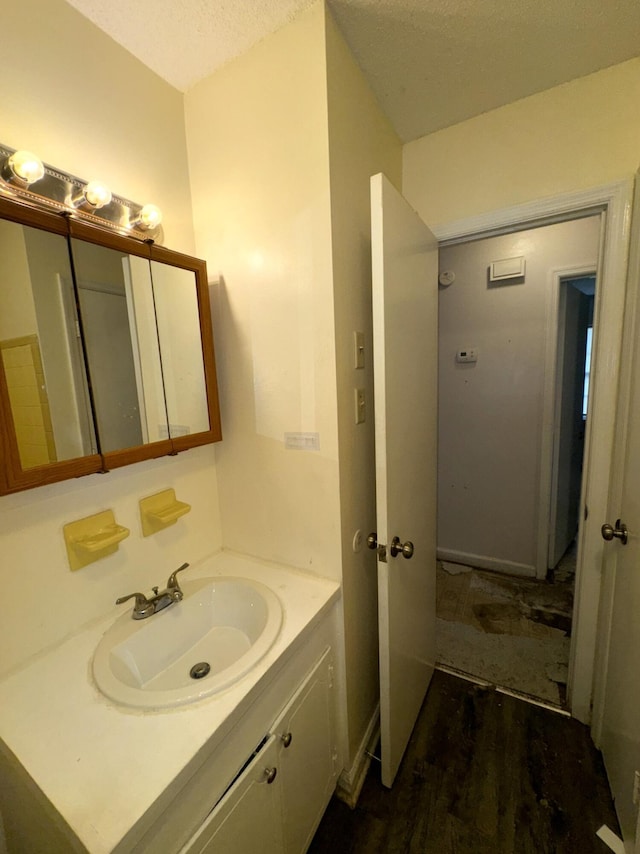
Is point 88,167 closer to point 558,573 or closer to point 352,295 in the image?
point 352,295

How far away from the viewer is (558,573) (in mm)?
2445

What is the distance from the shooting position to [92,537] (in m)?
0.94

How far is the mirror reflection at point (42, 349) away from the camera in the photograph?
754mm

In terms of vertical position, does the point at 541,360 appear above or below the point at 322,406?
above

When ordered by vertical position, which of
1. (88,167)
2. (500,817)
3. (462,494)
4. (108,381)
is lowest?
(500,817)

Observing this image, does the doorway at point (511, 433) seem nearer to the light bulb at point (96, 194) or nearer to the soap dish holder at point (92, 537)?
the soap dish holder at point (92, 537)

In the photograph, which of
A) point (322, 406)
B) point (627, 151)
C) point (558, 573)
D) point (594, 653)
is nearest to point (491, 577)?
point (558, 573)

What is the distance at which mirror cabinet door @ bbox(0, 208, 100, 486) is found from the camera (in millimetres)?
748

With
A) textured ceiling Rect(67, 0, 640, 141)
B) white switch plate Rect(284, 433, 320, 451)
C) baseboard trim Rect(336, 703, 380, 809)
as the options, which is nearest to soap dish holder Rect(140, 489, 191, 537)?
white switch plate Rect(284, 433, 320, 451)

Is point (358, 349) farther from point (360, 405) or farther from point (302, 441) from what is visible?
point (302, 441)

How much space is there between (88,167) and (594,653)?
2.38m

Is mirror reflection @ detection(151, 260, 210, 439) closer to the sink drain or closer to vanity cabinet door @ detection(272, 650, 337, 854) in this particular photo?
the sink drain

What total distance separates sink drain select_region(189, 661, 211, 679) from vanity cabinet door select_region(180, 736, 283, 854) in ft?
0.86

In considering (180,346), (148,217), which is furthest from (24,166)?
(180,346)
